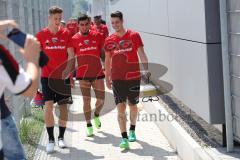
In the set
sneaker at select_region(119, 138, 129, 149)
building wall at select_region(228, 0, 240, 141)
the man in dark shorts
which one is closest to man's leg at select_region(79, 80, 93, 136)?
sneaker at select_region(119, 138, 129, 149)

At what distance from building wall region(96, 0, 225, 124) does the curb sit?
1.17 ft

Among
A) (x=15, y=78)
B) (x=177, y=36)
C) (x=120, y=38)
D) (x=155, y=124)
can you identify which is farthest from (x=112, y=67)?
(x=15, y=78)

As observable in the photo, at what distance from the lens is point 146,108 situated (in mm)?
10734

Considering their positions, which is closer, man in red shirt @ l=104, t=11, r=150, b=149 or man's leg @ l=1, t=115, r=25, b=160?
man's leg @ l=1, t=115, r=25, b=160

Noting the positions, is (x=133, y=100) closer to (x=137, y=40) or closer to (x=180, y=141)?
(x=137, y=40)

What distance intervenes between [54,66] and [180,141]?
7.05 feet

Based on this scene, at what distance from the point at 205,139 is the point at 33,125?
3.74 meters

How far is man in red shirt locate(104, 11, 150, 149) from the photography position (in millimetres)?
7531

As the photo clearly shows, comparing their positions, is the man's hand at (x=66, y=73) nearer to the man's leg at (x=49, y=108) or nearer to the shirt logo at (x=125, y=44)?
the man's leg at (x=49, y=108)

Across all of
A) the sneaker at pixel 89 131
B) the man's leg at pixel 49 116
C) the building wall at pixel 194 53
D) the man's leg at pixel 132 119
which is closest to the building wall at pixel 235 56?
the building wall at pixel 194 53

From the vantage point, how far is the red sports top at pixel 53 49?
7.66 metres

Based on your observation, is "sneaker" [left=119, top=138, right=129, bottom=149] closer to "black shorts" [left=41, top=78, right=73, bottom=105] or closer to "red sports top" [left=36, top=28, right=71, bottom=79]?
"black shorts" [left=41, top=78, right=73, bottom=105]

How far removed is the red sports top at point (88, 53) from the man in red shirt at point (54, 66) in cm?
46

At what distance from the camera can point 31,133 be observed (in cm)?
883
